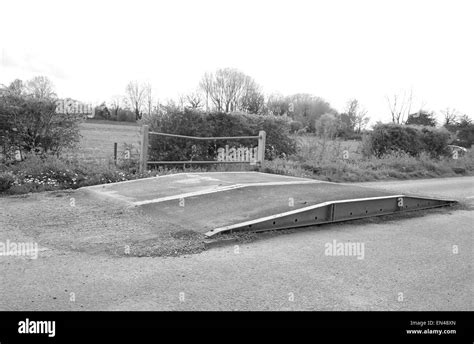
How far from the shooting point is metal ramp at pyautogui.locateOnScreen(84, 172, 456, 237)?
21.0 ft

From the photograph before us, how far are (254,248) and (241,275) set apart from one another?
40.3 inches

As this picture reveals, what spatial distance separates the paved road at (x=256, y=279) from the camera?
3703mm

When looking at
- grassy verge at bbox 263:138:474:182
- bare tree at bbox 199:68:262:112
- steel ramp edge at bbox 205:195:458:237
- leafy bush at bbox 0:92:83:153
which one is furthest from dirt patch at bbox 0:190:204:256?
bare tree at bbox 199:68:262:112

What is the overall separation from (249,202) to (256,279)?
3130 mm

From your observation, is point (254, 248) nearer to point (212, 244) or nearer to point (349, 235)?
point (212, 244)

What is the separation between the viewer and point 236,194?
793 cm

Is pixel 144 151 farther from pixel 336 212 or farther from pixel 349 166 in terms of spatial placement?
pixel 349 166

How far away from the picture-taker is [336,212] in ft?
23.9

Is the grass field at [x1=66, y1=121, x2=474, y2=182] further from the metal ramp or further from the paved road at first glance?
the paved road

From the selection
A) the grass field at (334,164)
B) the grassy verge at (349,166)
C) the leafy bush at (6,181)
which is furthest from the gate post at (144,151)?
the grassy verge at (349,166)

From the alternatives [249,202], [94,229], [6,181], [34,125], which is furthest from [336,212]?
[34,125]

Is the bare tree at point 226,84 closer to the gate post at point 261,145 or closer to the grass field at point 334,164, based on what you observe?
the grass field at point 334,164
